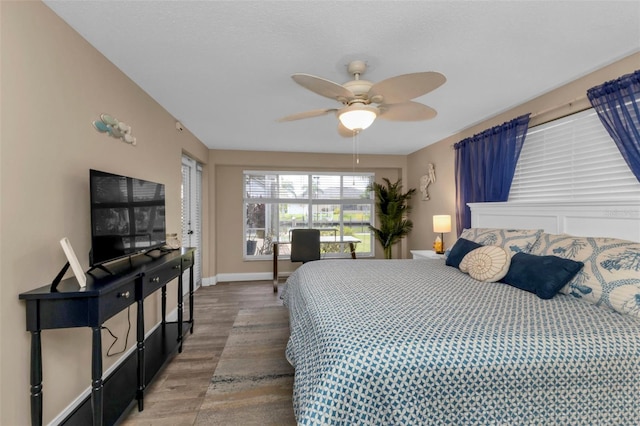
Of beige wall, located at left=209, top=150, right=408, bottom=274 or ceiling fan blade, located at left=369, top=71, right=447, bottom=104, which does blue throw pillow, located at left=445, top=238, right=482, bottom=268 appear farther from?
beige wall, located at left=209, top=150, right=408, bottom=274

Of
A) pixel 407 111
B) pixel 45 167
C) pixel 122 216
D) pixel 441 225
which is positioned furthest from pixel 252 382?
pixel 441 225

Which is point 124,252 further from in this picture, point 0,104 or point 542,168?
point 542,168

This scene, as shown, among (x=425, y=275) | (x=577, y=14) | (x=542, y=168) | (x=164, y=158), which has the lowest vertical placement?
(x=425, y=275)

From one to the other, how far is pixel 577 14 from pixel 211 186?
15.7ft

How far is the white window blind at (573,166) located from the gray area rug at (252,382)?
8.83 ft

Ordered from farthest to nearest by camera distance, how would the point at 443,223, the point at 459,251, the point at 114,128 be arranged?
the point at 443,223 < the point at 459,251 < the point at 114,128

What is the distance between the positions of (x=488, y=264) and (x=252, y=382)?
196 centimetres

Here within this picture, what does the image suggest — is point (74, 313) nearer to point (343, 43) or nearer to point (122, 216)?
point (122, 216)

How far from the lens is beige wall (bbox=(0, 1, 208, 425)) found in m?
1.36

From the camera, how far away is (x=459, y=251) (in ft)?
9.01

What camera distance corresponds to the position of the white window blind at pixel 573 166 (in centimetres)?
216

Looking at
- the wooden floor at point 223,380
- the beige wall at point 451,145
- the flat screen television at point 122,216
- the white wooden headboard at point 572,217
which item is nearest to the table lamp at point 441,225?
the beige wall at point 451,145

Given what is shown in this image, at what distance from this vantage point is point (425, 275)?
7.81ft

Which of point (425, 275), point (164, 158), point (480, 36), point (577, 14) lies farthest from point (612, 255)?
point (164, 158)
